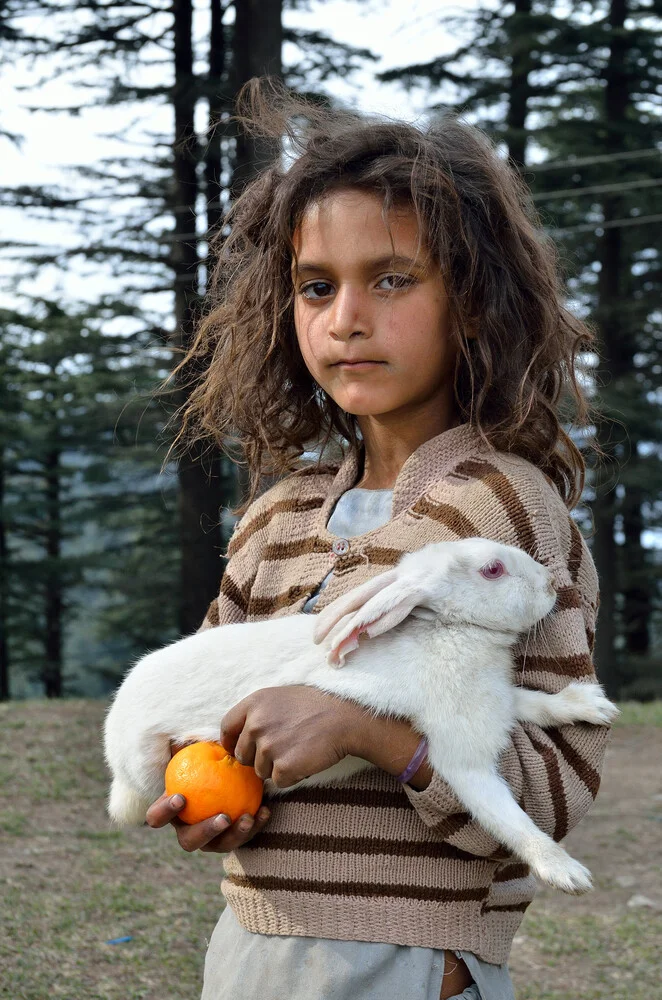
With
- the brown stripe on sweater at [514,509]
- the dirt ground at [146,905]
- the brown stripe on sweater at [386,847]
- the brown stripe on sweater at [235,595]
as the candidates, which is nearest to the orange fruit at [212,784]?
the brown stripe on sweater at [386,847]

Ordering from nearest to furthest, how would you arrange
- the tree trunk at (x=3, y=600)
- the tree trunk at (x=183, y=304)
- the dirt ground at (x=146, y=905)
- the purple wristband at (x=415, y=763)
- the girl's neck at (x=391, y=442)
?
the purple wristband at (x=415, y=763) → the girl's neck at (x=391, y=442) → the dirt ground at (x=146, y=905) → the tree trunk at (x=183, y=304) → the tree trunk at (x=3, y=600)

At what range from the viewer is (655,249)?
65.9 feet

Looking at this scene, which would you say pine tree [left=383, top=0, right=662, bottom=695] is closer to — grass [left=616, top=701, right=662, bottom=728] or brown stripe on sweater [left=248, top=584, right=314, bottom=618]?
grass [left=616, top=701, right=662, bottom=728]

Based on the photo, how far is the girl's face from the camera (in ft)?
6.94

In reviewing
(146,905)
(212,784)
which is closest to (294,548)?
(212,784)

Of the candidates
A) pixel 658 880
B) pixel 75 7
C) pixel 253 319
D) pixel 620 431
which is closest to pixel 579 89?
→ pixel 620 431

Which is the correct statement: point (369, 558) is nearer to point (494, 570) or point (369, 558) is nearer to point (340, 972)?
point (494, 570)

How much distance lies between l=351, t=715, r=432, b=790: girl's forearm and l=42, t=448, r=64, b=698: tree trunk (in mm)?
23168

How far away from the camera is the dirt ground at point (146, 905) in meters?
4.32

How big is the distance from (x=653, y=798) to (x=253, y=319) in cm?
587

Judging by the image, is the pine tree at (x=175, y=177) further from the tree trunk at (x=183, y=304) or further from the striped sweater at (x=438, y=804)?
the striped sweater at (x=438, y=804)

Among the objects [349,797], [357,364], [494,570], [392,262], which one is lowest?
[349,797]

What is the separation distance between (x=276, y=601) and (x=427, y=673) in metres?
0.48

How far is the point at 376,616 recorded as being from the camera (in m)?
1.79
